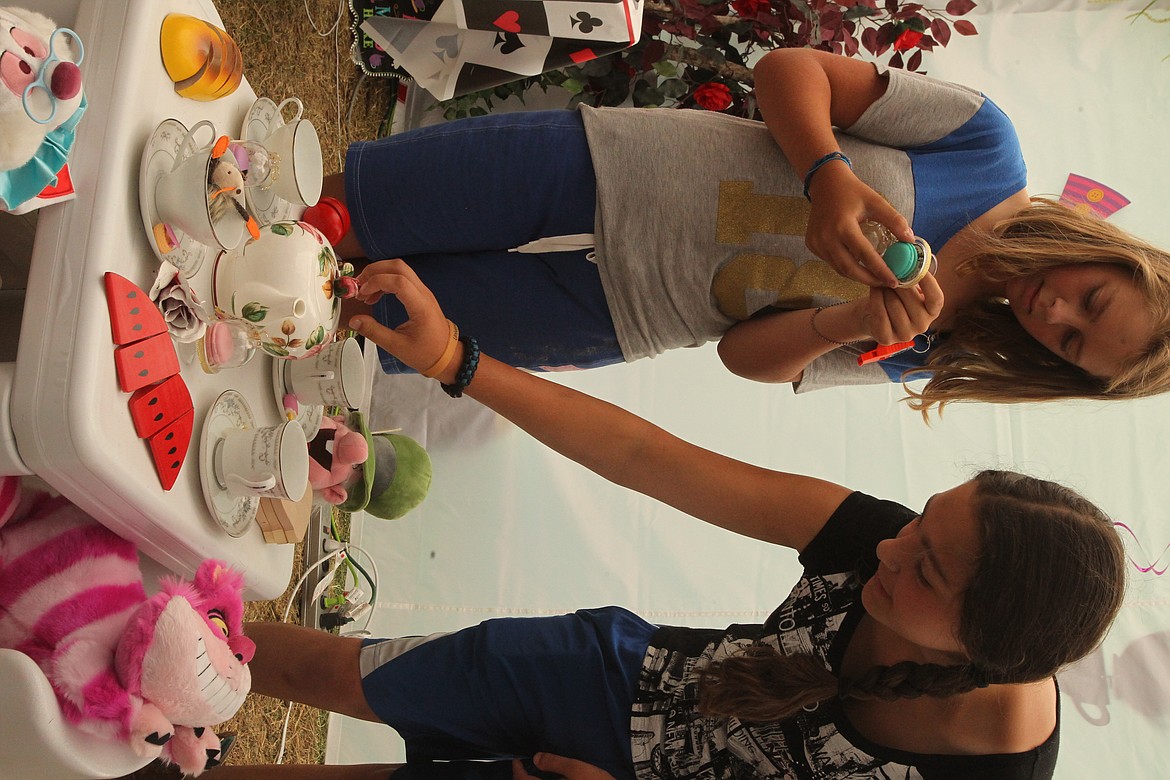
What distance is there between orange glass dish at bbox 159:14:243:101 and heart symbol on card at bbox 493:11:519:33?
761 mm

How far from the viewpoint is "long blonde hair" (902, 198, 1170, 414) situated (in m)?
0.84

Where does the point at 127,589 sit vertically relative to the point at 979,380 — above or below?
below

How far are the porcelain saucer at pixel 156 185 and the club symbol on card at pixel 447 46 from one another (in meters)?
1.04

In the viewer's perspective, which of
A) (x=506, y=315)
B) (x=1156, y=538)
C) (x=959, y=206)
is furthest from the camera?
(x=1156, y=538)

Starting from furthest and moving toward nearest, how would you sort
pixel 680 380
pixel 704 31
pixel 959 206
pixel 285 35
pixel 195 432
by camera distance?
pixel 680 380
pixel 704 31
pixel 285 35
pixel 959 206
pixel 195 432

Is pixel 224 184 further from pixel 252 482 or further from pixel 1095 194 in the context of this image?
pixel 1095 194

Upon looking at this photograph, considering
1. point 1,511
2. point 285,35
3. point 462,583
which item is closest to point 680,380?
point 462,583

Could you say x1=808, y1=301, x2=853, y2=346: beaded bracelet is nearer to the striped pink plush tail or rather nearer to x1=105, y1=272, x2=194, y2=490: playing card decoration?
x1=105, y1=272, x2=194, y2=490: playing card decoration

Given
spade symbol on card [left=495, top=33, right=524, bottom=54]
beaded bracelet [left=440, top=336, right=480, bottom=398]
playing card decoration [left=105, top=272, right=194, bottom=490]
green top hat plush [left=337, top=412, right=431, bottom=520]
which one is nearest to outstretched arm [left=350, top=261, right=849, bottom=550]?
beaded bracelet [left=440, top=336, right=480, bottom=398]

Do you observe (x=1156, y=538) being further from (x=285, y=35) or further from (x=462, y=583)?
(x=285, y=35)

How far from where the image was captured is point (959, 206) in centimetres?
90

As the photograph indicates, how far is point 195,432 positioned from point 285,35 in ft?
4.02

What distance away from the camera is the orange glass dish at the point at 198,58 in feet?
2.22

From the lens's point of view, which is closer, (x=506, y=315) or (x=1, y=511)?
(x=1, y=511)
